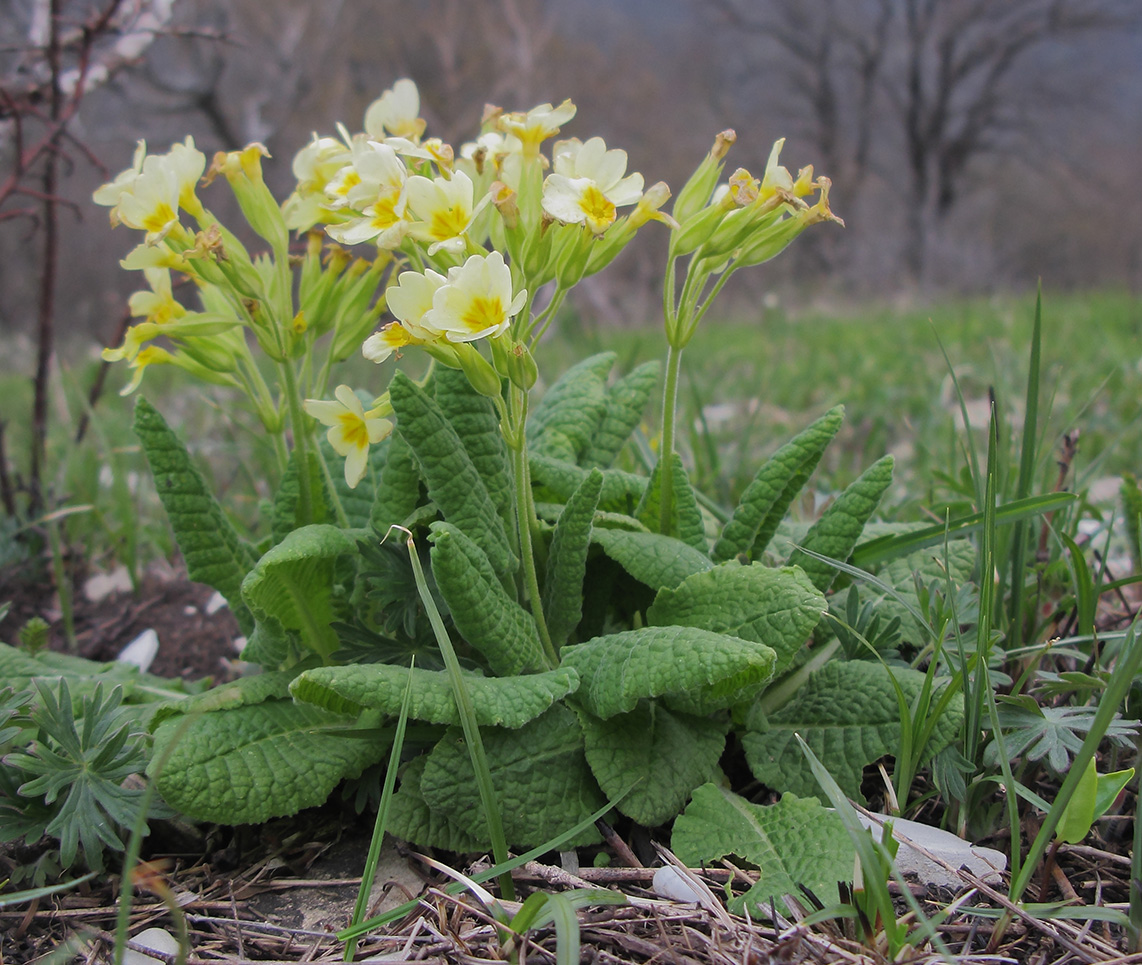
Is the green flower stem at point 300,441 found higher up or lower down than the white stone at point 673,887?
higher up

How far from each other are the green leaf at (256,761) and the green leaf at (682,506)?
1.72 ft

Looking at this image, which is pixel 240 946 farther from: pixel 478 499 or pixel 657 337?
pixel 657 337

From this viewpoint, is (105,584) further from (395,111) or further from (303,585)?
(395,111)

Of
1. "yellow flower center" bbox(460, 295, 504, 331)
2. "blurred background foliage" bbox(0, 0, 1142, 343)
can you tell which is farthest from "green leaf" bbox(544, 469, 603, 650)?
"blurred background foliage" bbox(0, 0, 1142, 343)

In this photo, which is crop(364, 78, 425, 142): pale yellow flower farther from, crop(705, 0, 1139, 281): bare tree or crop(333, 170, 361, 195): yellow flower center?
crop(705, 0, 1139, 281): bare tree

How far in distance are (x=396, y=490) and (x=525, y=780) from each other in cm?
44

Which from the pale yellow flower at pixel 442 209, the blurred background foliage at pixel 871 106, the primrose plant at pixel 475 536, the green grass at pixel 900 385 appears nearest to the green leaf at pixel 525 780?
the primrose plant at pixel 475 536

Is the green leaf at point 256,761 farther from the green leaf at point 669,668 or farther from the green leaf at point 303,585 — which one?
the green leaf at point 669,668

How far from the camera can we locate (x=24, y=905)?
1.10m

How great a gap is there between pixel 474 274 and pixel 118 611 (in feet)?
4.24

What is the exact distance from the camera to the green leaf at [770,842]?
1.00 m

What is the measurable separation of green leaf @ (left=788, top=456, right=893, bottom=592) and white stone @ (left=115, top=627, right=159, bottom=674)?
1.13 m

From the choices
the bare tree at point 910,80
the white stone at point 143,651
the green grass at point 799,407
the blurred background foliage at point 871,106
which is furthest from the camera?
the bare tree at point 910,80

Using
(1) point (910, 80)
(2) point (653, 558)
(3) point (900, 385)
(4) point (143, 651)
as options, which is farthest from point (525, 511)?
(1) point (910, 80)
